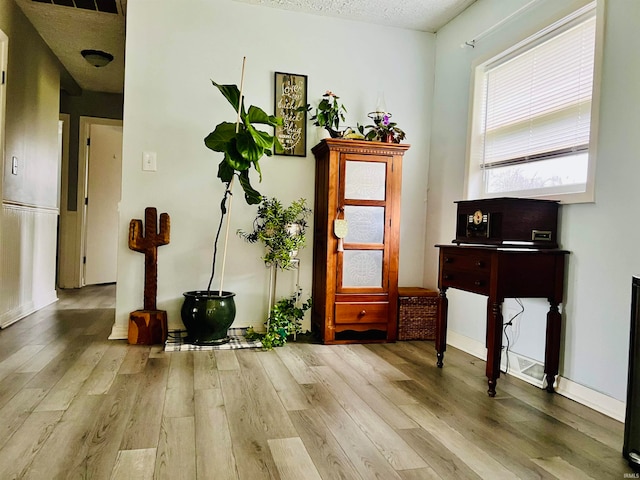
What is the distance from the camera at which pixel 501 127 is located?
2.97 m

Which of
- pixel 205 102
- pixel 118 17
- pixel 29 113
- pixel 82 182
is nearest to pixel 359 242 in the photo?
pixel 205 102

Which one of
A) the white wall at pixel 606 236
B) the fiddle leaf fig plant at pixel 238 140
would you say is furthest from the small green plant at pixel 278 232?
the white wall at pixel 606 236

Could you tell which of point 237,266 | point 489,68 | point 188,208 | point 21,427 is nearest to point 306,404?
point 21,427

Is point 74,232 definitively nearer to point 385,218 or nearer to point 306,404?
point 385,218

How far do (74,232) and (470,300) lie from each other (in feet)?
15.6

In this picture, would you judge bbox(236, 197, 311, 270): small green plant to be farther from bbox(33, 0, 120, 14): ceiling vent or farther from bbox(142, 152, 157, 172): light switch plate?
bbox(33, 0, 120, 14): ceiling vent

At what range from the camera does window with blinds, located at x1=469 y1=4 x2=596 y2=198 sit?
2.34 m

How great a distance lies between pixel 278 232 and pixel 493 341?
1556 mm

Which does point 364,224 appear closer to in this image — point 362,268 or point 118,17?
point 362,268

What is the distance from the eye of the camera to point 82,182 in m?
5.76

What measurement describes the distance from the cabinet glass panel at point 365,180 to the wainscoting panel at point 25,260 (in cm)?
248

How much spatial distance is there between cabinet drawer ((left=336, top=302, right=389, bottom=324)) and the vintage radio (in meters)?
0.99

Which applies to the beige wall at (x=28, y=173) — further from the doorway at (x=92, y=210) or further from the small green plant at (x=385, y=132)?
the small green plant at (x=385, y=132)

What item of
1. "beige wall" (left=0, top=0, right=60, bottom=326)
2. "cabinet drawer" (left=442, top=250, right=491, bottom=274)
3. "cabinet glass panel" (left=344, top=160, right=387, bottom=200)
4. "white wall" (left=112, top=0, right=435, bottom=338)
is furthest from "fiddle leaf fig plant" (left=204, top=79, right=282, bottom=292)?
"beige wall" (left=0, top=0, right=60, bottom=326)
